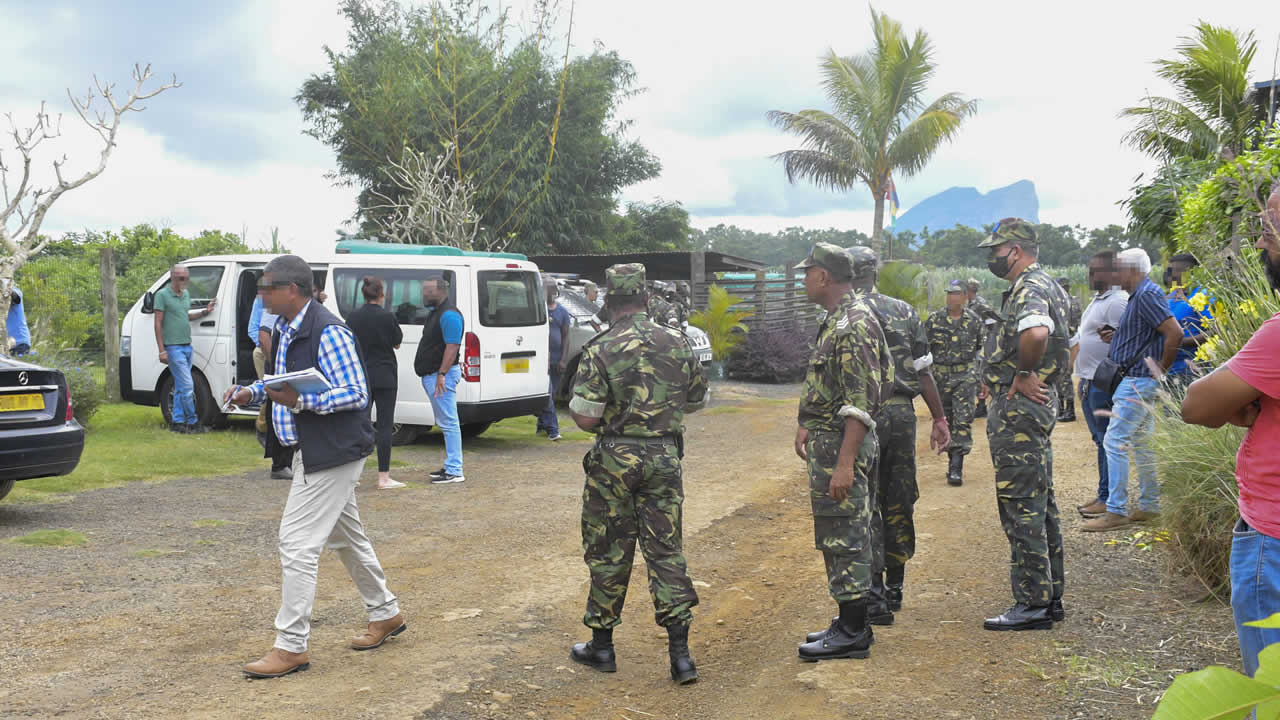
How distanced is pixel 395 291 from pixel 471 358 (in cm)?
120

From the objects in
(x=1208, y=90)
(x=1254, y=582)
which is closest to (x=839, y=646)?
(x=1254, y=582)

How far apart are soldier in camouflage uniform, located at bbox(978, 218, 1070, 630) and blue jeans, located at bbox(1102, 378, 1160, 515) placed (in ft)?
5.96

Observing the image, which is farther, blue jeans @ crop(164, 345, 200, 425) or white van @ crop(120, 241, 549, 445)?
blue jeans @ crop(164, 345, 200, 425)

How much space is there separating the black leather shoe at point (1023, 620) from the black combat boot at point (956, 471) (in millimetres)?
3814

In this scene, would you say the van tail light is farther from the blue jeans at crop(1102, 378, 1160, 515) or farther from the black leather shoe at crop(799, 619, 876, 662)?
the black leather shoe at crop(799, 619, 876, 662)

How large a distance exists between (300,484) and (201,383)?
8.08 m

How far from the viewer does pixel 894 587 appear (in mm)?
5309

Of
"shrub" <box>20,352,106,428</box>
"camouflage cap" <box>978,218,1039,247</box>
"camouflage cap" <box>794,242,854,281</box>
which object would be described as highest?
"camouflage cap" <box>978,218,1039,247</box>

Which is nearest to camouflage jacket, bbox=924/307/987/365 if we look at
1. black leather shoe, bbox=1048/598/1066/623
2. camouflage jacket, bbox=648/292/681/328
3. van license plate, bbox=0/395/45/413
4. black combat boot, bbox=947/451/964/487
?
black combat boot, bbox=947/451/964/487

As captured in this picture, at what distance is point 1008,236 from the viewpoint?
5.03 m

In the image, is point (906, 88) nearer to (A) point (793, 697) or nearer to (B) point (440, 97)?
(B) point (440, 97)

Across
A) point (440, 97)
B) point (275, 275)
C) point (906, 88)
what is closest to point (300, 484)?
point (275, 275)

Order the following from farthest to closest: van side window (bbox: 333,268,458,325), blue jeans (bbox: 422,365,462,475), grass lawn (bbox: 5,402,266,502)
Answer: van side window (bbox: 333,268,458,325) < blue jeans (bbox: 422,365,462,475) < grass lawn (bbox: 5,402,266,502)

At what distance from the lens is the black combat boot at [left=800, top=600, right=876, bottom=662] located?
4.54 metres
